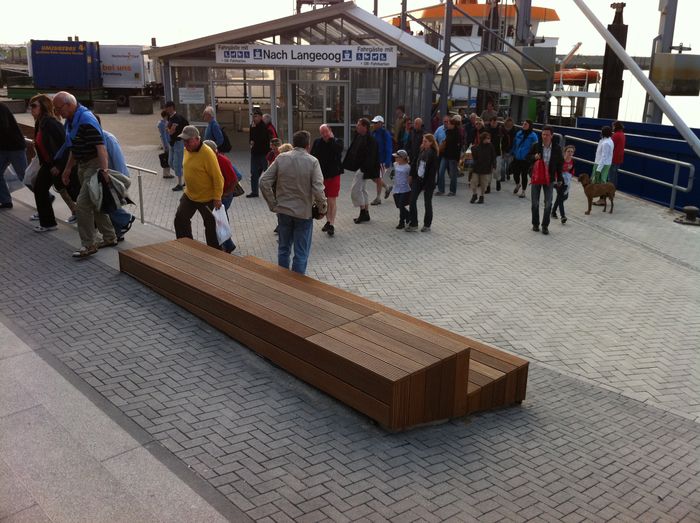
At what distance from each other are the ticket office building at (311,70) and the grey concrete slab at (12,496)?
15759mm

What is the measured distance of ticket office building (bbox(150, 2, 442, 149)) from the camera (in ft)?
60.4

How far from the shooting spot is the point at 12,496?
3.71 metres

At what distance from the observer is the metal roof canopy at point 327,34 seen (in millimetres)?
18328

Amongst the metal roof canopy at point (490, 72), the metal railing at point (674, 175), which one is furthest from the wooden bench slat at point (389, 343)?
the metal roof canopy at point (490, 72)

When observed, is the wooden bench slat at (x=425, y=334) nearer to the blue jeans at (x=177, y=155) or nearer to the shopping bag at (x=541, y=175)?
the shopping bag at (x=541, y=175)

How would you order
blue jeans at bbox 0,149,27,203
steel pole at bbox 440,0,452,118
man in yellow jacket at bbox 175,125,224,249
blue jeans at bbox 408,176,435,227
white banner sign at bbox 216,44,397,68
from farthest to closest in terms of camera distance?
white banner sign at bbox 216,44,397,68 → steel pole at bbox 440,0,452,118 → blue jeans at bbox 408,176,435,227 → blue jeans at bbox 0,149,27,203 → man in yellow jacket at bbox 175,125,224,249

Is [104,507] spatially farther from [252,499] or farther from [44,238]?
[44,238]

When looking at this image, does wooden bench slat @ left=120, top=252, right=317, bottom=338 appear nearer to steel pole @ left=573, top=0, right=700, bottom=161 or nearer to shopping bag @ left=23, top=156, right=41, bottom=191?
shopping bag @ left=23, top=156, right=41, bottom=191

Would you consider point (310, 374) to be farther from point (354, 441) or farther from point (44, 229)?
point (44, 229)

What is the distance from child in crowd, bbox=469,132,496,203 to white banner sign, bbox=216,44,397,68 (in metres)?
5.66

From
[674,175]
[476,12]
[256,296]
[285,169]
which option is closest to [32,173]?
[285,169]

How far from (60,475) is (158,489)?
0.59 m

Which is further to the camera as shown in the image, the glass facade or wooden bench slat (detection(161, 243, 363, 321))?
the glass facade

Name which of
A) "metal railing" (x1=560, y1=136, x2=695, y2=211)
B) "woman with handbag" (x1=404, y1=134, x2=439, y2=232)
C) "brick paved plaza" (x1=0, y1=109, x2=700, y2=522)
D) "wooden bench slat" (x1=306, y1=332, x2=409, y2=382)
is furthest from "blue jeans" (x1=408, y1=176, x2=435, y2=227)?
"wooden bench slat" (x1=306, y1=332, x2=409, y2=382)
